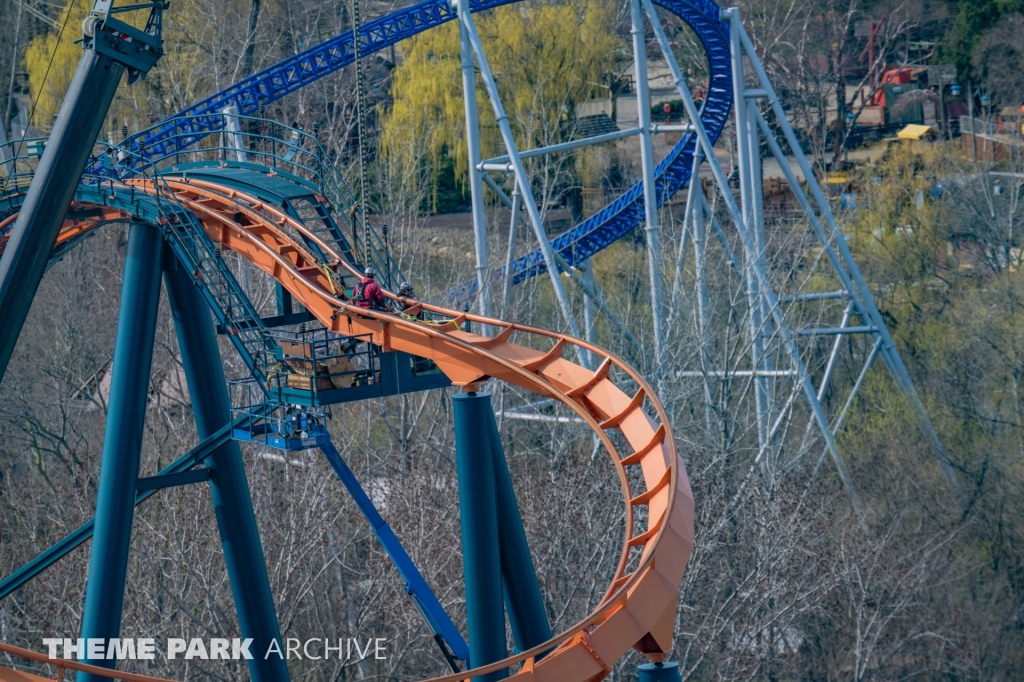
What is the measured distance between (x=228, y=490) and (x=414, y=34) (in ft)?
34.0

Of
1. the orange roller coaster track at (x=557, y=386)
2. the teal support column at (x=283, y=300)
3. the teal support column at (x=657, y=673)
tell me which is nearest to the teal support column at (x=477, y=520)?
the orange roller coaster track at (x=557, y=386)

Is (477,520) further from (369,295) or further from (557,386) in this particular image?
(369,295)

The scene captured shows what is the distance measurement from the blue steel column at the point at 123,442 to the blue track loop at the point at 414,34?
7.03 metres

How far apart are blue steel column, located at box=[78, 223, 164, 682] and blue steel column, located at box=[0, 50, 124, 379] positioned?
1.19 m

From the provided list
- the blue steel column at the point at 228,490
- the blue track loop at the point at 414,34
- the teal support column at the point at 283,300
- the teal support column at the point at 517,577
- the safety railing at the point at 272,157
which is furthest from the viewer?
the blue track loop at the point at 414,34

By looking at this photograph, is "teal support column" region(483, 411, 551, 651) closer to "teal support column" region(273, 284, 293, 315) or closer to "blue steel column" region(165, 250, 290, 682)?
"blue steel column" region(165, 250, 290, 682)

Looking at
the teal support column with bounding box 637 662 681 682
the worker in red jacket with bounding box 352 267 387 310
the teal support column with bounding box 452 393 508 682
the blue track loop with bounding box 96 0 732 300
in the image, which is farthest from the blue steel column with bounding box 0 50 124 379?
the blue track loop with bounding box 96 0 732 300

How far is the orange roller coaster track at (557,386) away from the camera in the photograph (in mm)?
6559

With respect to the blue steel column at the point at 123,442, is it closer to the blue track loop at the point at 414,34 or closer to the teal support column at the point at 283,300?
the teal support column at the point at 283,300

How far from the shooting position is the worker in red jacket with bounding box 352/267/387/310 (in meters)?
8.56

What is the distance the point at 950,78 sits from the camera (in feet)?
111

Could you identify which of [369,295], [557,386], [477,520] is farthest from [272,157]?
[477,520]

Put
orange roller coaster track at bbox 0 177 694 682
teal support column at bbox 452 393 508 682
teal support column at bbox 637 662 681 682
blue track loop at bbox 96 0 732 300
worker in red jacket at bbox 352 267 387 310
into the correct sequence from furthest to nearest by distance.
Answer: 1. blue track loop at bbox 96 0 732 300
2. worker in red jacket at bbox 352 267 387 310
3. teal support column at bbox 452 393 508 682
4. teal support column at bbox 637 662 681 682
5. orange roller coaster track at bbox 0 177 694 682

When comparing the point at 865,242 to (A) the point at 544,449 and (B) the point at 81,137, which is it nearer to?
(A) the point at 544,449
